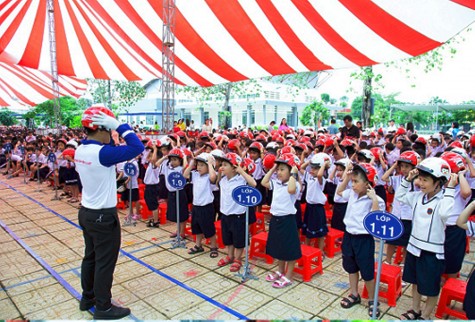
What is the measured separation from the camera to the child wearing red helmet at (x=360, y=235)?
9.92 ft

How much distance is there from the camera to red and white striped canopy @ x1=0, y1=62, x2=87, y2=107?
1786 centimetres

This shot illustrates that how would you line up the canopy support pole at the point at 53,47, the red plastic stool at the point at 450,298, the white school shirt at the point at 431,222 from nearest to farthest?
the white school shirt at the point at 431,222 < the red plastic stool at the point at 450,298 < the canopy support pole at the point at 53,47

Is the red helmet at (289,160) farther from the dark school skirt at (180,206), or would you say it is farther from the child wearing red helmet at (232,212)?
the dark school skirt at (180,206)

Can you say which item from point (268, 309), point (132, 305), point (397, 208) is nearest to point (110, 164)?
point (132, 305)

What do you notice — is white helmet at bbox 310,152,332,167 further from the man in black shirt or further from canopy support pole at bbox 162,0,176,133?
canopy support pole at bbox 162,0,176,133

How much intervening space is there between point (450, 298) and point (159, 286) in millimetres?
2874

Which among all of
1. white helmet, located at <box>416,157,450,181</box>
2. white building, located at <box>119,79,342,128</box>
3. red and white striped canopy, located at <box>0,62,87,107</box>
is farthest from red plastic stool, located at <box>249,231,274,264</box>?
white building, located at <box>119,79,342,128</box>

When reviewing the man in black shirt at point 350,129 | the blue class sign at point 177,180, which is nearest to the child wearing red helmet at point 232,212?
the blue class sign at point 177,180

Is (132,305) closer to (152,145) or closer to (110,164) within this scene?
(110,164)

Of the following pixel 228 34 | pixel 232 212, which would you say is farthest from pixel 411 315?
pixel 228 34

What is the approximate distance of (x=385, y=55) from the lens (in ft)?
21.5

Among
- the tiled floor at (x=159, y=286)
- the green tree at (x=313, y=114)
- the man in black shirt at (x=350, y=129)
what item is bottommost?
the tiled floor at (x=159, y=286)

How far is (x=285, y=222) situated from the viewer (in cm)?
354

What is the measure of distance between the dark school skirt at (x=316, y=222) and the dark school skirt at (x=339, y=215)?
0.31 metres
